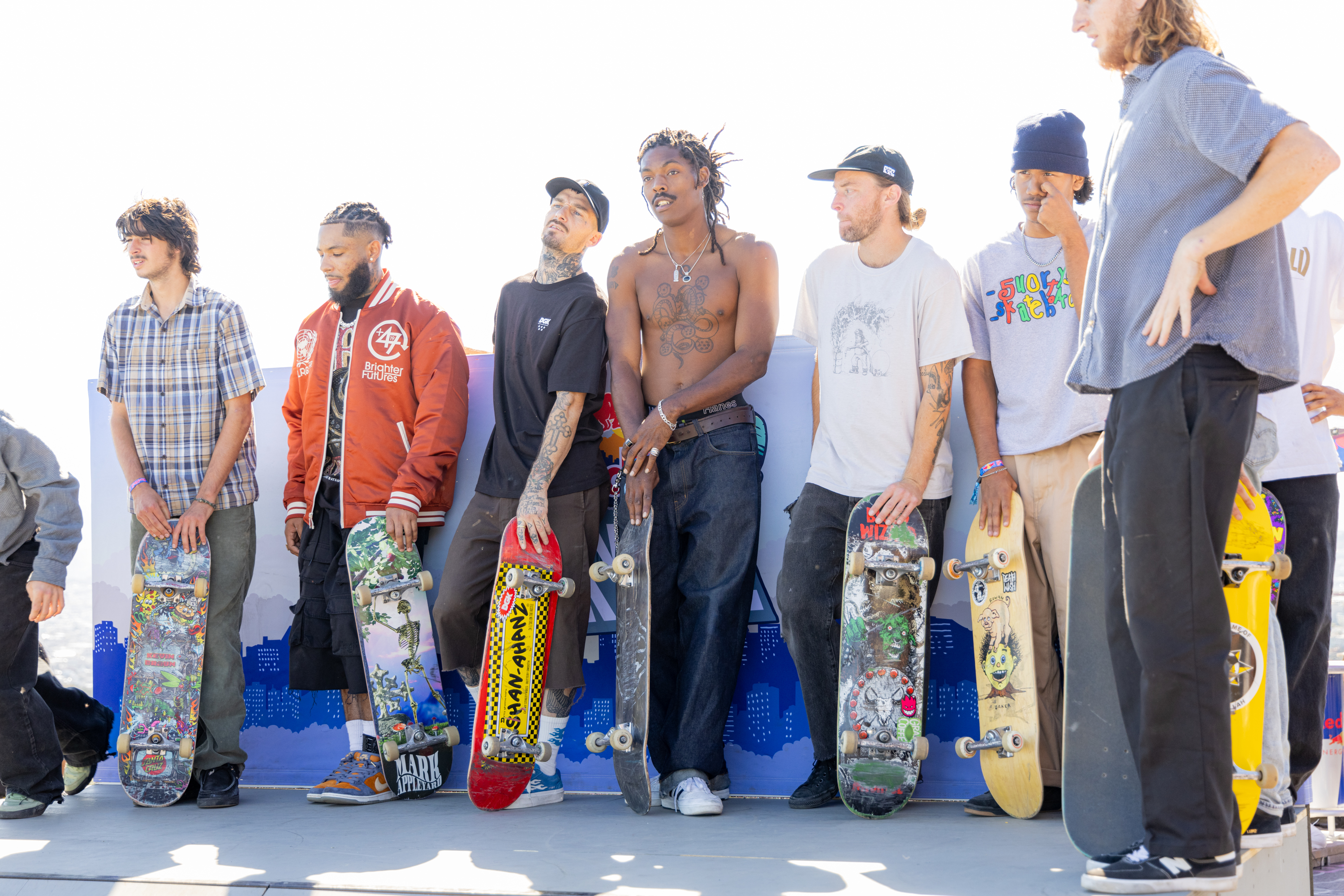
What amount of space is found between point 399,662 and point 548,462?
3.36ft

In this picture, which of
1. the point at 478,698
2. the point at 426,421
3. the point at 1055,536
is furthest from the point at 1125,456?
the point at 426,421

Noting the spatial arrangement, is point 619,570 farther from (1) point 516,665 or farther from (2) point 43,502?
(2) point 43,502

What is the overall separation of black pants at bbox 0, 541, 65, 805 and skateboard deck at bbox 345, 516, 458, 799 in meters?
1.27

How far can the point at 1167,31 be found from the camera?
2461 mm

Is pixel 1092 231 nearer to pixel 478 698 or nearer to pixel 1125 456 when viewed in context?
pixel 1125 456

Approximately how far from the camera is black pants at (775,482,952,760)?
3.68 meters

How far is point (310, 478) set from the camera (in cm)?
447

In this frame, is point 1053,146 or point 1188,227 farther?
point 1053,146

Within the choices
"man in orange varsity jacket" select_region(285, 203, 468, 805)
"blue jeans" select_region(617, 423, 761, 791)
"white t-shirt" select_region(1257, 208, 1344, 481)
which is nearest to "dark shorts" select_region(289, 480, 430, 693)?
"man in orange varsity jacket" select_region(285, 203, 468, 805)

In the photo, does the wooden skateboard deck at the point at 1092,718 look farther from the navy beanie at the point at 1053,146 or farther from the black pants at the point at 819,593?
the navy beanie at the point at 1053,146

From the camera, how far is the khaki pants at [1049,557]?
3.54 metres

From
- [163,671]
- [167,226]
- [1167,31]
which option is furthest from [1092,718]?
[167,226]

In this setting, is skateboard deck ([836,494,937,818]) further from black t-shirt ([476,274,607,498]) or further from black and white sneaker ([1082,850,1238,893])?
black and white sneaker ([1082,850,1238,893])

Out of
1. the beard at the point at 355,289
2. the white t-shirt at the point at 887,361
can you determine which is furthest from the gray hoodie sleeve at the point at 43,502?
the white t-shirt at the point at 887,361
